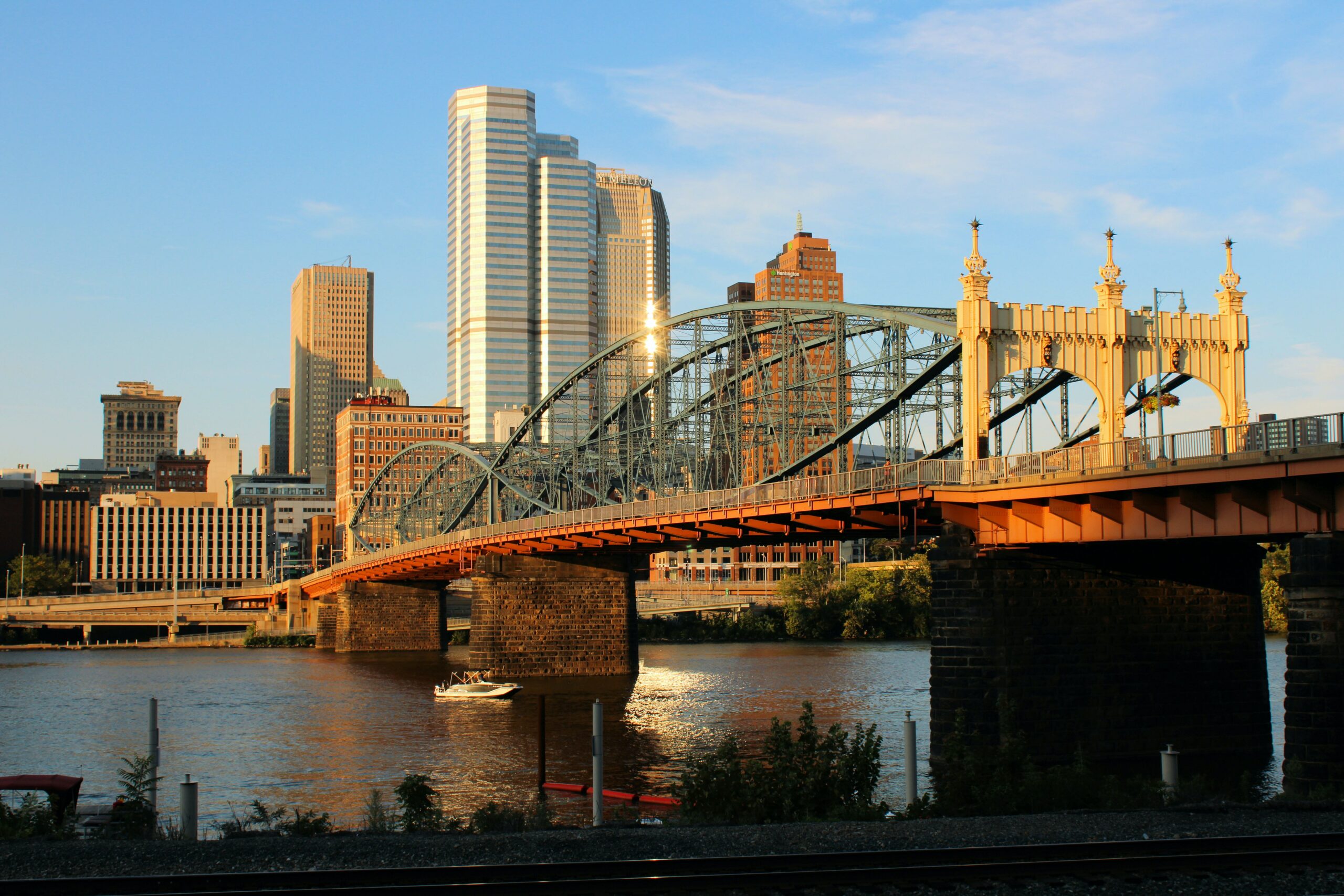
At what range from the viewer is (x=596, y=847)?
63.1ft

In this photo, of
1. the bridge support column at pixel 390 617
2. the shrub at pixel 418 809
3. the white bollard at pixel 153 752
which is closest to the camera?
the shrub at pixel 418 809

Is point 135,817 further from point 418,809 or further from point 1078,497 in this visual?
point 1078,497

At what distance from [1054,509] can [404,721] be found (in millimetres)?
34198

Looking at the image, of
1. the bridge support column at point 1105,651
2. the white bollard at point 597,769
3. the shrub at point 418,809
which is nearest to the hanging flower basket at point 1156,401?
the bridge support column at point 1105,651

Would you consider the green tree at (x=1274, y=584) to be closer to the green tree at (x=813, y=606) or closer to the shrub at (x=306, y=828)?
the green tree at (x=813, y=606)

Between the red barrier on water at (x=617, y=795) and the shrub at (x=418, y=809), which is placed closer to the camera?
the shrub at (x=418, y=809)

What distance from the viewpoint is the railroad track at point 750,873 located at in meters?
16.5

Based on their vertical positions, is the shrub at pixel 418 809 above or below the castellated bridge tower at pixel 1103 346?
below

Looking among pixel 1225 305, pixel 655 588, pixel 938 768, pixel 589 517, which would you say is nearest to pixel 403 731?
pixel 589 517

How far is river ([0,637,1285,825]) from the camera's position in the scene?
4091 centimetres

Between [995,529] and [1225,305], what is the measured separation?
17.6 meters

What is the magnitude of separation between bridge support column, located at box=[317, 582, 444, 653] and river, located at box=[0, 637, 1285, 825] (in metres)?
19.4

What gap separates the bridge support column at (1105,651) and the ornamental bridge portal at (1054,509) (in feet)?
0.22

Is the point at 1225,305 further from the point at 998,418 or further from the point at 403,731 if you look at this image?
the point at 403,731
